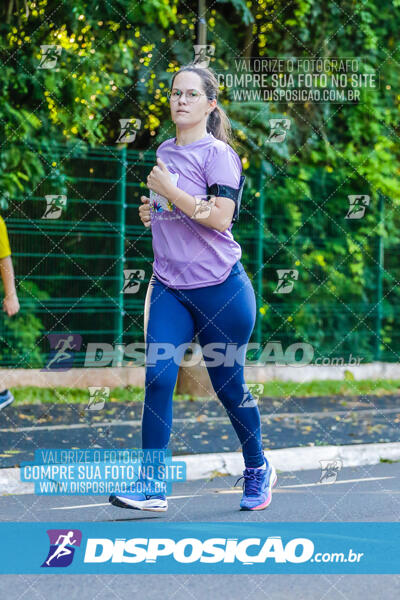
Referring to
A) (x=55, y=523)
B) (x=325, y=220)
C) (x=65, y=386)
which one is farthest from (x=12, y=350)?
(x=55, y=523)

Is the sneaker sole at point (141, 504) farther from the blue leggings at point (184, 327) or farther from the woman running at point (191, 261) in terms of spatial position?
the blue leggings at point (184, 327)

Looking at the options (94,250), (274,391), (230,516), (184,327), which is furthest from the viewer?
(274,391)

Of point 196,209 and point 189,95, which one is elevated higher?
point 189,95

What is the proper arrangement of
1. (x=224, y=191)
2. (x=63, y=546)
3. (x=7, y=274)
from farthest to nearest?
(x=7, y=274), (x=224, y=191), (x=63, y=546)

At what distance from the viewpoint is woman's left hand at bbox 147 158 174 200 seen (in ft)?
17.6

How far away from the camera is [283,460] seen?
8305 mm

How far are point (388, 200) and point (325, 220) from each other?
120 cm

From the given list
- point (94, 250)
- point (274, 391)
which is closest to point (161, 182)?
point (94, 250)

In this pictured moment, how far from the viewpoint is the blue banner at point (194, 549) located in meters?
4.99

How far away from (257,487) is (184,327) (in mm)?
1025

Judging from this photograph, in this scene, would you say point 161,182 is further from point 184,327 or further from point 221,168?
point 184,327

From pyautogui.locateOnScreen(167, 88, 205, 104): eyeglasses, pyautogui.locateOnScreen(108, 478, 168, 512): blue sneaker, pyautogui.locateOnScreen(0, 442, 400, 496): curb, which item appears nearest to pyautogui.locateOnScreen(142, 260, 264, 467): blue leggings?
pyautogui.locateOnScreen(108, 478, 168, 512): blue sneaker

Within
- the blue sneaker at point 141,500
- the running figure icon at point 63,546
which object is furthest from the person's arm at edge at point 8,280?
the running figure icon at point 63,546

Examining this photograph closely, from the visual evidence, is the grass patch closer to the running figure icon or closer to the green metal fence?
the green metal fence
